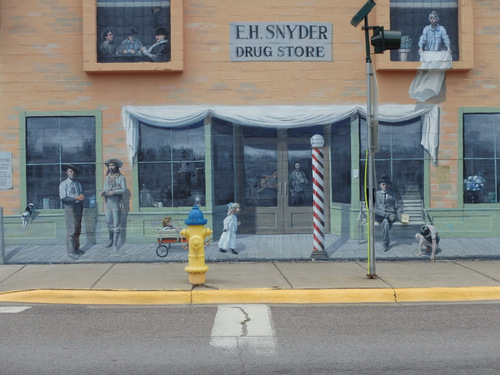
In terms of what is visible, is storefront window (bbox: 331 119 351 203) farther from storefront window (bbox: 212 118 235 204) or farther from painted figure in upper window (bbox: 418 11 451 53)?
painted figure in upper window (bbox: 418 11 451 53)

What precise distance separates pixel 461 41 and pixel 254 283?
23.5 feet

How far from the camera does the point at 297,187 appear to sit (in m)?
13.1

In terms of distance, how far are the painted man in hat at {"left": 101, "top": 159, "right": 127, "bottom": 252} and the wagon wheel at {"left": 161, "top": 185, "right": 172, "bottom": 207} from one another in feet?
2.50

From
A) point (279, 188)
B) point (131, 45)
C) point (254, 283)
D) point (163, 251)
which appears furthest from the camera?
point (131, 45)

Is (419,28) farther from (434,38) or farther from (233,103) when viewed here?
(233,103)

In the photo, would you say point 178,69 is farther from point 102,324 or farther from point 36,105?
point 102,324

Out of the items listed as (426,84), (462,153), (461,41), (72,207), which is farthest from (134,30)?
(462,153)

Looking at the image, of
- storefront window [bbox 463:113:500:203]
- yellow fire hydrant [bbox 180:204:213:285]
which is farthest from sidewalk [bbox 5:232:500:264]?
yellow fire hydrant [bbox 180:204:213:285]

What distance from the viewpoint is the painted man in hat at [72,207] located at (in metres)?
11.6

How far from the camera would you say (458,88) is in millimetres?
13461

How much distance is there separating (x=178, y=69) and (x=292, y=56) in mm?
2333

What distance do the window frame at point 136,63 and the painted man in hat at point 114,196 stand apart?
1.92 metres

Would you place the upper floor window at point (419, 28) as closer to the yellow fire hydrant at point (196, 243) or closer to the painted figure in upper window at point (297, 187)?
the painted figure in upper window at point (297, 187)

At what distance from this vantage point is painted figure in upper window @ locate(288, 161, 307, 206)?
13078 millimetres
